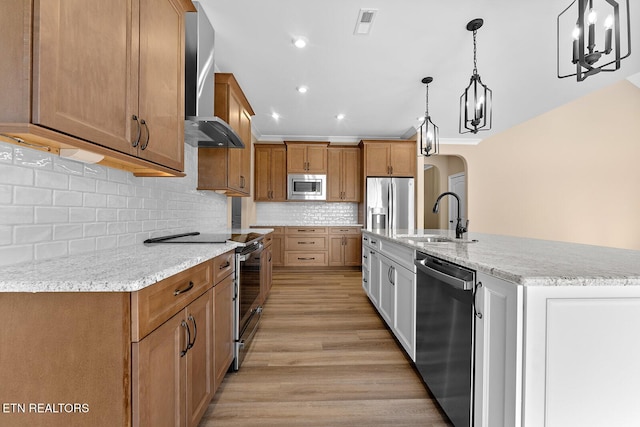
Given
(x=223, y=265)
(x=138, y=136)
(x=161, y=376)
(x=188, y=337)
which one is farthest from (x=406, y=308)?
(x=138, y=136)

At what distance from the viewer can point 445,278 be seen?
141 centimetres

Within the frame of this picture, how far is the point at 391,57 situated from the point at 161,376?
319cm

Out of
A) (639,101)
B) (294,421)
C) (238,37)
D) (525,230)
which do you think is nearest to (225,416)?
(294,421)

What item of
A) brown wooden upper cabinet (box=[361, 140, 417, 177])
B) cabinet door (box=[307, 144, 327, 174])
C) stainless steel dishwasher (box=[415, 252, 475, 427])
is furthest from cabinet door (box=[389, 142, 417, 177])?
stainless steel dishwasher (box=[415, 252, 475, 427])

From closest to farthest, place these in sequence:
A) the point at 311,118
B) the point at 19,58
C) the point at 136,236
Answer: the point at 19,58 < the point at 136,236 < the point at 311,118

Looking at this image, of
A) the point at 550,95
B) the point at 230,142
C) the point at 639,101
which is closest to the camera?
the point at 230,142

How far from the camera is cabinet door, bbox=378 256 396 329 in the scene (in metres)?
2.37

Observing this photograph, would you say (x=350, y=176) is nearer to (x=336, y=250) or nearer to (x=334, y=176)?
(x=334, y=176)

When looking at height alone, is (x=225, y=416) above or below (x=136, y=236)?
below

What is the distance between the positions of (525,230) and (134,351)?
7.40 metres

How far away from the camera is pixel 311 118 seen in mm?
4859

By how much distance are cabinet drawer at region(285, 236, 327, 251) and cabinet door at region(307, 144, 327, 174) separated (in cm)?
131

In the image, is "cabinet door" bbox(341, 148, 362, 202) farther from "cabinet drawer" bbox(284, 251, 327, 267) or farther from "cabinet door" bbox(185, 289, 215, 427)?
"cabinet door" bbox(185, 289, 215, 427)

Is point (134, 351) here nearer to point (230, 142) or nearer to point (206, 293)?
point (206, 293)
